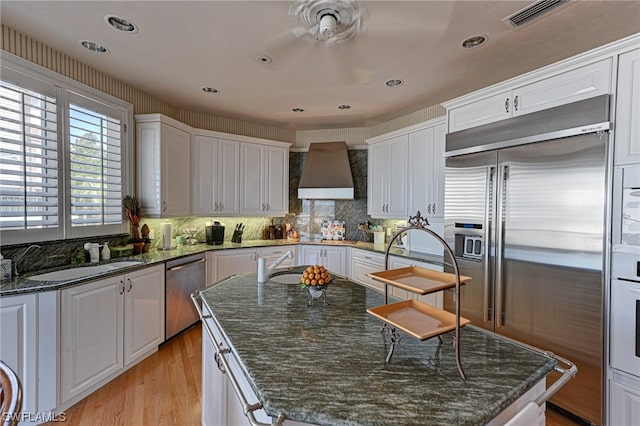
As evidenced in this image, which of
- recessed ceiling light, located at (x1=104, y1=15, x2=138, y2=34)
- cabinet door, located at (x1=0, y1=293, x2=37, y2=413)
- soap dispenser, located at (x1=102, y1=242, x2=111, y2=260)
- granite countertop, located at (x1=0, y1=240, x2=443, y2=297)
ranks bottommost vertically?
cabinet door, located at (x1=0, y1=293, x2=37, y2=413)

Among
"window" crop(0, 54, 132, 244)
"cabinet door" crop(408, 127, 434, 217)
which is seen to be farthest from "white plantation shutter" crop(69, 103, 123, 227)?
"cabinet door" crop(408, 127, 434, 217)

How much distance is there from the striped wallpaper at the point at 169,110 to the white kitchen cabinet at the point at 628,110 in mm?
1945

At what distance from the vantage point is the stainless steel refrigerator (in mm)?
1922

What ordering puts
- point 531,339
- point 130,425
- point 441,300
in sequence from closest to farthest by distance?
point 130,425
point 531,339
point 441,300

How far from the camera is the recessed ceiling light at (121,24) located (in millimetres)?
2098

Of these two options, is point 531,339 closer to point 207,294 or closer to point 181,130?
point 207,294

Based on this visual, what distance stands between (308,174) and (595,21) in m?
3.53

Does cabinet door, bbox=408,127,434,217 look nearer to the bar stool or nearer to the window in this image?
the window

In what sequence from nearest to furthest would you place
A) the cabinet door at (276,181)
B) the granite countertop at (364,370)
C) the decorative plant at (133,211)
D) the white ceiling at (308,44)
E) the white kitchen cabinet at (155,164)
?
the granite countertop at (364,370)
the white ceiling at (308,44)
the decorative plant at (133,211)
the white kitchen cabinet at (155,164)
the cabinet door at (276,181)

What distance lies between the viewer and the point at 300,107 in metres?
3.96

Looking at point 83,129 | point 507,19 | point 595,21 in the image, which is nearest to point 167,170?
point 83,129

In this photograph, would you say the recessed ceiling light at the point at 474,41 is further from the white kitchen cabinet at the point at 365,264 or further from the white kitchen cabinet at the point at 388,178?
the white kitchen cabinet at the point at 365,264

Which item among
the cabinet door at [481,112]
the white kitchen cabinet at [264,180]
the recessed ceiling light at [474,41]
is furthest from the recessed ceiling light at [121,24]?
the cabinet door at [481,112]

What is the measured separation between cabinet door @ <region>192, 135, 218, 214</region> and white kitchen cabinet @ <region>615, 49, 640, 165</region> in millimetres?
4046
